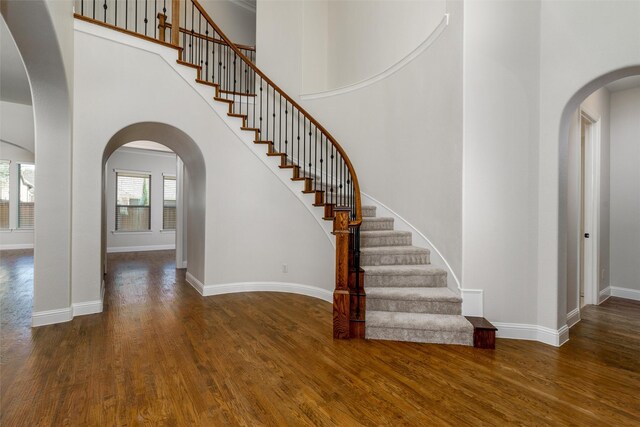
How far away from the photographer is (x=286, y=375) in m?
2.38

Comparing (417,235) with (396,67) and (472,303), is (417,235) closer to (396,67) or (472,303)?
(472,303)

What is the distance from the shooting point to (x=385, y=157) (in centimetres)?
470

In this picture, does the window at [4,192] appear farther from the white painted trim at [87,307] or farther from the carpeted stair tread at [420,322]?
the carpeted stair tread at [420,322]

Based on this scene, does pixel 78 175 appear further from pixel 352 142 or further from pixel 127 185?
pixel 127 185

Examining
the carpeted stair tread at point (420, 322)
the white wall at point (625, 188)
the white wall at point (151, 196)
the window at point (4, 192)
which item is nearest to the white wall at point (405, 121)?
the carpeted stair tread at point (420, 322)

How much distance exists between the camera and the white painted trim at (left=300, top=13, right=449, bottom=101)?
3612mm

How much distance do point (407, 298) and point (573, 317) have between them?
1.99 metres

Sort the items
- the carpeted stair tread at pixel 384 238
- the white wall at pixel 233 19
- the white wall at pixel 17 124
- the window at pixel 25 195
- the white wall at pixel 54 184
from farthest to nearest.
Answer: the window at pixel 25 195 < the white wall at pixel 233 19 < the white wall at pixel 17 124 < the carpeted stair tread at pixel 384 238 < the white wall at pixel 54 184

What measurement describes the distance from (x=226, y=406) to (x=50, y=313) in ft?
8.82

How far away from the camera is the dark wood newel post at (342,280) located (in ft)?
10.2

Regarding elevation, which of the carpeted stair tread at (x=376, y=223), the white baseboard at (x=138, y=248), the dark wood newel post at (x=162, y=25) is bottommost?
the white baseboard at (x=138, y=248)

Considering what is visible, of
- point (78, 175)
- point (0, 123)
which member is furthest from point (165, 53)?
point (0, 123)

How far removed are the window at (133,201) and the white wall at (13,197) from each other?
2480mm

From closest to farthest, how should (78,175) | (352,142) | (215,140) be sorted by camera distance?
(78,175), (215,140), (352,142)
